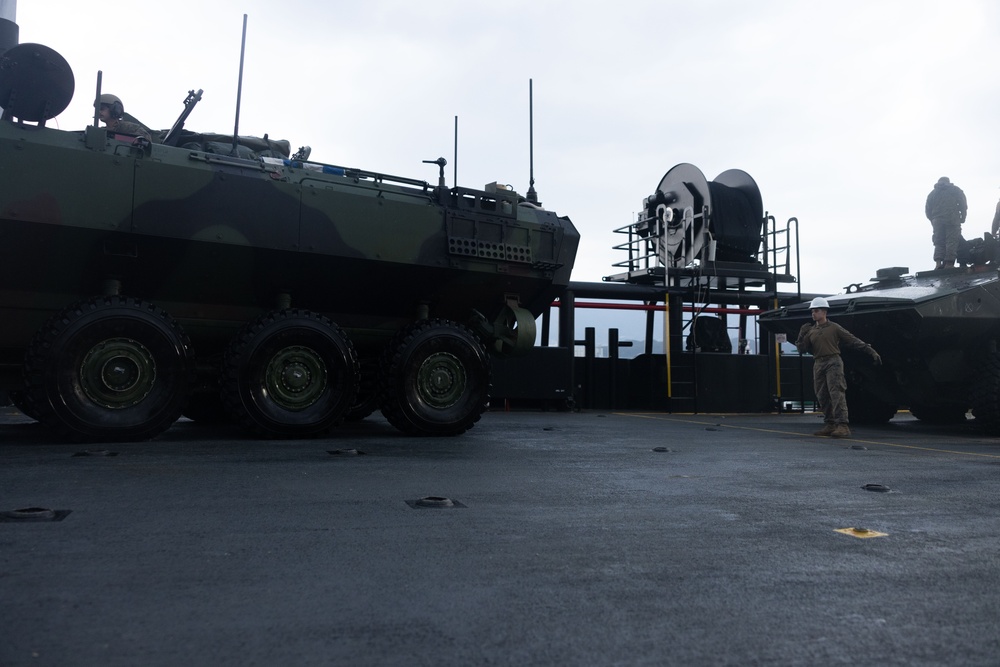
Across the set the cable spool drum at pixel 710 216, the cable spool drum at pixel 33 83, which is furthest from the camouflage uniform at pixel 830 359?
the cable spool drum at pixel 33 83

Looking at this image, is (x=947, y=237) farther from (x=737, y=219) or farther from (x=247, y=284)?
(x=247, y=284)

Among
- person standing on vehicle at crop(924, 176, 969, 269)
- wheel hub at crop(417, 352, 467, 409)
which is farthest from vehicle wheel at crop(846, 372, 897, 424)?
wheel hub at crop(417, 352, 467, 409)

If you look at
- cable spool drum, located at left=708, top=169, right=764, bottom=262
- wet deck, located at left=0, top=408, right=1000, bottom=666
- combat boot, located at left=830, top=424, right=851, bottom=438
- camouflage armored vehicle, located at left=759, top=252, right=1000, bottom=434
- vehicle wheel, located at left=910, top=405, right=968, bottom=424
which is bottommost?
wet deck, located at left=0, top=408, right=1000, bottom=666

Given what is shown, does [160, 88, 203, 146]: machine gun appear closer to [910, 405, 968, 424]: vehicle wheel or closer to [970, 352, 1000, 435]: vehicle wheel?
[970, 352, 1000, 435]: vehicle wheel

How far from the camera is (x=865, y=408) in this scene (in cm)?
1034

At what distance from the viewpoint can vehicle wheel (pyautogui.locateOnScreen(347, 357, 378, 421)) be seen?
769 centimetres

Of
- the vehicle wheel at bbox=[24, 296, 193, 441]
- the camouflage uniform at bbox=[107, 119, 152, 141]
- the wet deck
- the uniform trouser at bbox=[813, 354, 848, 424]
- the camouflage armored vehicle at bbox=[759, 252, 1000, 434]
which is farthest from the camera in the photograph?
the camouflage armored vehicle at bbox=[759, 252, 1000, 434]

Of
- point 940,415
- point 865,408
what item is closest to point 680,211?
point 865,408

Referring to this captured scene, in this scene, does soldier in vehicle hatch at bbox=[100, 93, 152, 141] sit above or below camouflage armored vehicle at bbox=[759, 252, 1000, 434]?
above

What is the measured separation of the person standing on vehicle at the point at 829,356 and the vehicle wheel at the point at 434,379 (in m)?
3.52

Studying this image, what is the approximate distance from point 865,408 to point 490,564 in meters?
9.07

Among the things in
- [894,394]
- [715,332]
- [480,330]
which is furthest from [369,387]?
[715,332]

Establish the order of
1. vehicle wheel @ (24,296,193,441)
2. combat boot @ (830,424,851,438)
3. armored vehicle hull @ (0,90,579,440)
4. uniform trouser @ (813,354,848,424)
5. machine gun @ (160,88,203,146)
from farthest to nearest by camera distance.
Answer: uniform trouser @ (813,354,848,424) < combat boot @ (830,424,851,438) < machine gun @ (160,88,203,146) < armored vehicle hull @ (0,90,579,440) < vehicle wheel @ (24,296,193,441)

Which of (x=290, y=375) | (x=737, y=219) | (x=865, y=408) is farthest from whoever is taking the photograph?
(x=737, y=219)
